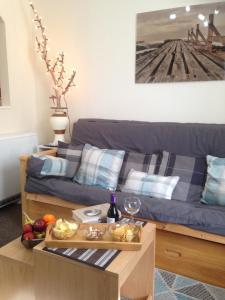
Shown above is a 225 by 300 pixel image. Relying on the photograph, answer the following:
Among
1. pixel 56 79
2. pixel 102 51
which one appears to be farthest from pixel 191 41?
pixel 56 79

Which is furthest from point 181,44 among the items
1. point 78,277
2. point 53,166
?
point 78,277

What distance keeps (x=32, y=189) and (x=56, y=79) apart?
132cm

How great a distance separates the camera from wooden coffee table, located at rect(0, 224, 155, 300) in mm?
1104

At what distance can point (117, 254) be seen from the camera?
3.95 ft

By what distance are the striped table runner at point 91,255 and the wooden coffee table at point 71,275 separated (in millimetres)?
16

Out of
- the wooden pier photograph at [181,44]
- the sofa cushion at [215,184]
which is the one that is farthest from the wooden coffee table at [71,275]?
the wooden pier photograph at [181,44]

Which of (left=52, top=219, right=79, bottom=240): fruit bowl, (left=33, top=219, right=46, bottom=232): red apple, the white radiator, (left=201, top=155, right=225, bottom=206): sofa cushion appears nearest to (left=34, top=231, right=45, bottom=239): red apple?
(left=33, top=219, right=46, bottom=232): red apple

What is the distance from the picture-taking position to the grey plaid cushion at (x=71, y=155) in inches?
96.5

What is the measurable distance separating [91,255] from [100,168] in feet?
3.82

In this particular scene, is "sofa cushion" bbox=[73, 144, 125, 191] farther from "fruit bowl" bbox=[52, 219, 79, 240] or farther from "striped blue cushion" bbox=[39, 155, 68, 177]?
"fruit bowl" bbox=[52, 219, 79, 240]

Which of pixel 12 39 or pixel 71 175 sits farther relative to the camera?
pixel 12 39

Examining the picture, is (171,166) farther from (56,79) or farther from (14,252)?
(56,79)

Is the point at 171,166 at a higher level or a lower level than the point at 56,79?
lower

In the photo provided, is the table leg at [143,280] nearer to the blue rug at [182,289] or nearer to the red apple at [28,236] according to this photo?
the blue rug at [182,289]
